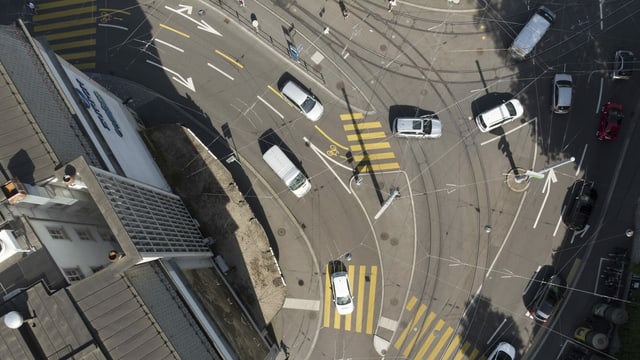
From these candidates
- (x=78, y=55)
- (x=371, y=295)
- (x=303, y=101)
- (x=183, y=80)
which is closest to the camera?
(x=371, y=295)

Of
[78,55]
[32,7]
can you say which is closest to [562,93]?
[78,55]

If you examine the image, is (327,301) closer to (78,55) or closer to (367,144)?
(367,144)

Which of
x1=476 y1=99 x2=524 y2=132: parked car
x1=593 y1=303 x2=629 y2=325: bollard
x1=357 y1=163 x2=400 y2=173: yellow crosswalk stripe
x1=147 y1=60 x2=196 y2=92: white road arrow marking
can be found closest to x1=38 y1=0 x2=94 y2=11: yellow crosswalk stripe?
x1=147 y1=60 x2=196 y2=92: white road arrow marking

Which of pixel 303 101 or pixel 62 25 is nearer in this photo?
pixel 303 101

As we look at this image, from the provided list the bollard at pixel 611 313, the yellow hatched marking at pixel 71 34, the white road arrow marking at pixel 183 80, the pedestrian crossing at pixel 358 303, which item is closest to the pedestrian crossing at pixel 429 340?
the pedestrian crossing at pixel 358 303

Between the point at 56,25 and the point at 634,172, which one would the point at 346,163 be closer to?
the point at 634,172

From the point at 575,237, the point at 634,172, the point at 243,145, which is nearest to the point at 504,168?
the point at 575,237
